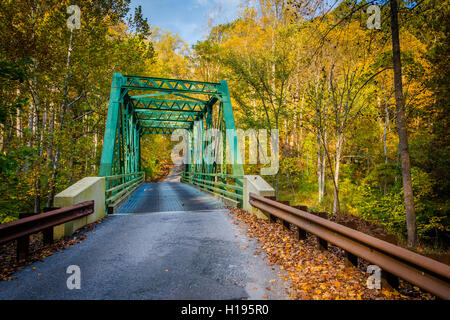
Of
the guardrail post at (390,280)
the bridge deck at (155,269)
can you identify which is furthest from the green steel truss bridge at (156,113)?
the guardrail post at (390,280)

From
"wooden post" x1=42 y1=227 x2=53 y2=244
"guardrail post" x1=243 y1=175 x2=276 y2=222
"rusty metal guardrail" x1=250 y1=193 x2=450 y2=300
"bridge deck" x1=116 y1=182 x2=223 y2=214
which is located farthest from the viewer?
"bridge deck" x1=116 y1=182 x2=223 y2=214

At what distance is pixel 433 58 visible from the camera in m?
10.6

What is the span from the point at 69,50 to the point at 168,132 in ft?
61.2

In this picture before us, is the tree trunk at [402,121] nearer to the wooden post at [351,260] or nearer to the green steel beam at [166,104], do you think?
the wooden post at [351,260]

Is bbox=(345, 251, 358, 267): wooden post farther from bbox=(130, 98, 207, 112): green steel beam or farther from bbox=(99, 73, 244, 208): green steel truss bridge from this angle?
bbox=(130, 98, 207, 112): green steel beam

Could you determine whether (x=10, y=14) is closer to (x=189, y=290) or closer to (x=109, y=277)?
(x=109, y=277)

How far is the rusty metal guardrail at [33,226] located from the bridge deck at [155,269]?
40 cm

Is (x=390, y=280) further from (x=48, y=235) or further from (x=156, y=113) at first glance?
(x=156, y=113)

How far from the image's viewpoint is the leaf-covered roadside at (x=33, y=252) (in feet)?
10.0

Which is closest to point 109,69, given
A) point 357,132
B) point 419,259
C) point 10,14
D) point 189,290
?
point 10,14

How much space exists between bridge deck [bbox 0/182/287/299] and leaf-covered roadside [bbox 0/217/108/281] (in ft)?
0.38

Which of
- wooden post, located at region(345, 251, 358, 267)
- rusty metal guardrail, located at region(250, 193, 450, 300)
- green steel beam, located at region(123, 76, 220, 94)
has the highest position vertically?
green steel beam, located at region(123, 76, 220, 94)

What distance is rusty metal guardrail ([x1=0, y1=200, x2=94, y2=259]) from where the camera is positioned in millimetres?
3023

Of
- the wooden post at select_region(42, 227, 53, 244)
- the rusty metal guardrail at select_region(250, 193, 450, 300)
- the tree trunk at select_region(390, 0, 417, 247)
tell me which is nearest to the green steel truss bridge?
the wooden post at select_region(42, 227, 53, 244)
